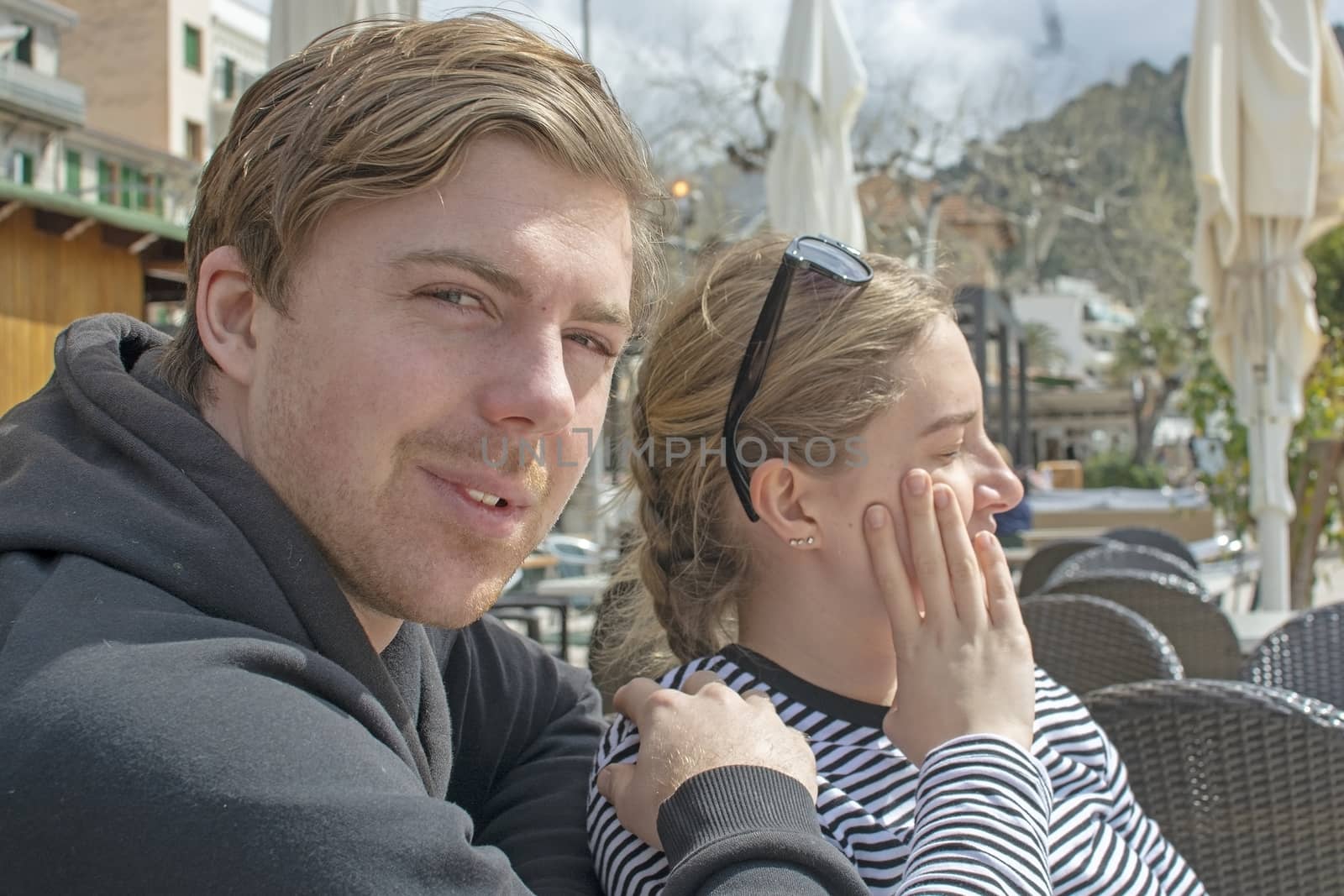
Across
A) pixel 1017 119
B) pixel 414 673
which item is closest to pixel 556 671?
pixel 414 673

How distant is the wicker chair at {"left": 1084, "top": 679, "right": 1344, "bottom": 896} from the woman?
0.24 m

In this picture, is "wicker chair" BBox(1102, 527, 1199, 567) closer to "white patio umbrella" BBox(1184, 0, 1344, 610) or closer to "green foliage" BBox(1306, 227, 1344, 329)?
"white patio umbrella" BBox(1184, 0, 1344, 610)

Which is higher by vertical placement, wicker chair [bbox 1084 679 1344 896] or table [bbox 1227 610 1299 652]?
wicker chair [bbox 1084 679 1344 896]

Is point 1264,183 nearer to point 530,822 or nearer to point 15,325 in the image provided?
point 530,822

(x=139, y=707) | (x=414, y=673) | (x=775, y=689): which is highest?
(x=139, y=707)

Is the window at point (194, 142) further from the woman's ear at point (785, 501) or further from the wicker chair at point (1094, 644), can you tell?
the woman's ear at point (785, 501)

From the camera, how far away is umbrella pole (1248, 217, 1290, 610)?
580 centimetres

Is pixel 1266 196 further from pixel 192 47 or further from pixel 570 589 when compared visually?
pixel 192 47

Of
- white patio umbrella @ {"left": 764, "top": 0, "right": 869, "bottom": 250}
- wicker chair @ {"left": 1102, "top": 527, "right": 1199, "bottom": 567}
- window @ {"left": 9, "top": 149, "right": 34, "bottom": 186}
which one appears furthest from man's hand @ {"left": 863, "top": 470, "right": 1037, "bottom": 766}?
window @ {"left": 9, "top": 149, "right": 34, "bottom": 186}

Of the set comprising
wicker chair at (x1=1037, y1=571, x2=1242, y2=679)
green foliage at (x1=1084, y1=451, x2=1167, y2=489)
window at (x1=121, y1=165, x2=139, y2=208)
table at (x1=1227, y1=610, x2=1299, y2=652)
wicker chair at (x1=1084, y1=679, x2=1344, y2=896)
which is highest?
wicker chair at (x1=1084, y1=679, x2=1344, y2=896)

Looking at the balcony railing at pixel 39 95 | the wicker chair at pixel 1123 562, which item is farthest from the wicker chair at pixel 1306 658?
the balcony railing at pixel 39 95

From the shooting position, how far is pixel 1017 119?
30.4 meters

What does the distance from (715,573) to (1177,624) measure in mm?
2172

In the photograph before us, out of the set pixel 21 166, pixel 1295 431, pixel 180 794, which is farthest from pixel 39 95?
pixel 180 794
